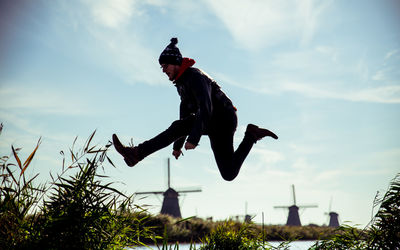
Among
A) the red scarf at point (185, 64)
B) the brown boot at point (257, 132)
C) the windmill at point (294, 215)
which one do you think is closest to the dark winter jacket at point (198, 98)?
the red scarf at point (185, 64)

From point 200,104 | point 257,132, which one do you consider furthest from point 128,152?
point 257,132

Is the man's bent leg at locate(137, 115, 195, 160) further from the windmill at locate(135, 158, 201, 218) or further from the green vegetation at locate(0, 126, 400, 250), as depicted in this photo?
the windmill at locate(135, 158, 201, 218)

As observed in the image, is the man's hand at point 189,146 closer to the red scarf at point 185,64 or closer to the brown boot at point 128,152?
the brown boot at point 128,152

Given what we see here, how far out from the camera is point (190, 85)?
3.42m

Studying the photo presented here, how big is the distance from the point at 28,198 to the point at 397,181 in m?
3.00

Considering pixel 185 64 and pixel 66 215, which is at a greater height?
pixel 185 64

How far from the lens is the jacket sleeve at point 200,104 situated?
3.16 meters

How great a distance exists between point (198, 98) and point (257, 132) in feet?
3.86

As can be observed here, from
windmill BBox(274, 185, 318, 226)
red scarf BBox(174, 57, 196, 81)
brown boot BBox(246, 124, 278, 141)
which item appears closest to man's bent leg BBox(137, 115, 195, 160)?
red scarf BBox(174, 57, 196, 81)

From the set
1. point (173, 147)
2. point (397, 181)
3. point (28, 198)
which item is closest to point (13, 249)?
point (28, 198)

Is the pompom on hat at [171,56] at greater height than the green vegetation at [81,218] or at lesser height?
greater

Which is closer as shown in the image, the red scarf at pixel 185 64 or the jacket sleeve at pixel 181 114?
the red scarf at pixel 185 64

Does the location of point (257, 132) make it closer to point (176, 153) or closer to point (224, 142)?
point (224, 142)

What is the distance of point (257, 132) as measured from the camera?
419 centimetres
